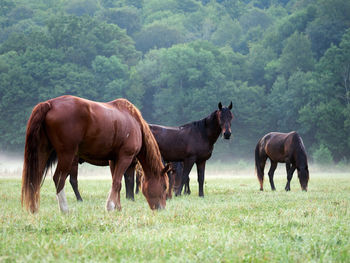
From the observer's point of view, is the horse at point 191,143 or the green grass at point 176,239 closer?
the green grass at point 176,239

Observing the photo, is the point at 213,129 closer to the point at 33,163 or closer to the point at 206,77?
the point at 33,163

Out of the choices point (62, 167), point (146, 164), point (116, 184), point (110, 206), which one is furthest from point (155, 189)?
point (62, 167)

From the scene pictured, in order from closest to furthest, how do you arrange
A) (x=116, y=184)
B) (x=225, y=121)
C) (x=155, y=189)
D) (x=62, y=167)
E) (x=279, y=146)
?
1. (x=62, y=167)
2. (x=116, y=184)
3. (x=155, y=189)
4. (x=225, y=121)
5. (x=279, y=146)

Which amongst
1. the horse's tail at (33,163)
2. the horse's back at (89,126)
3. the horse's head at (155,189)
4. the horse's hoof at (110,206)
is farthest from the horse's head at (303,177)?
the horse's tail at (33,163)

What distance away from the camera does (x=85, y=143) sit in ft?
22.3

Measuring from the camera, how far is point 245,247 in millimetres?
3844

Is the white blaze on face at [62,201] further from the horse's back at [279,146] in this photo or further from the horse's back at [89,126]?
the horse's back at [279,146]

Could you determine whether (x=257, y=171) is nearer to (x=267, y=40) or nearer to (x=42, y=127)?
(x=42, y=127)

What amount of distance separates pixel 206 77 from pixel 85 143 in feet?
173

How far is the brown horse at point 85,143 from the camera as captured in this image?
6.12 m

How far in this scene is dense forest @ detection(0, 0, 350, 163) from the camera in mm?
51562

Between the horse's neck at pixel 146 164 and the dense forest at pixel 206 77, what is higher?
the dense forest at pixel 206 77

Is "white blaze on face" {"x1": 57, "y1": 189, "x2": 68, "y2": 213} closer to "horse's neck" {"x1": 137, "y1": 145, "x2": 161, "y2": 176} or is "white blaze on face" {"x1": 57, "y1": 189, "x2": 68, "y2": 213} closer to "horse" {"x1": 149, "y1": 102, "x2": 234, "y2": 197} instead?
"horse's neck" {"x1": 137, "y1": 145, "x2": 161, "y2": 176}

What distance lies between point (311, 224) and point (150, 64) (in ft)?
195
